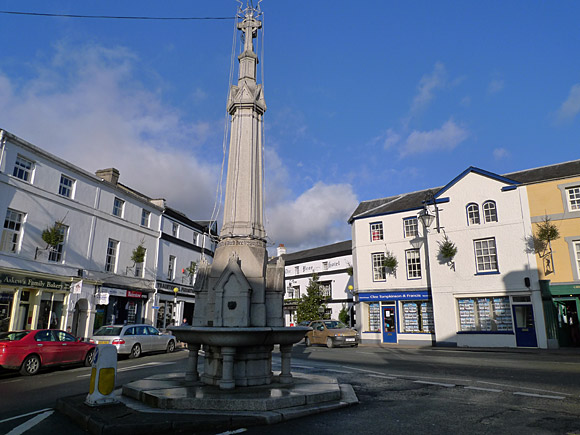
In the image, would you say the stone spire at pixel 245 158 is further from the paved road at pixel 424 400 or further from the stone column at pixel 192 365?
the paved road at pixel 424 400

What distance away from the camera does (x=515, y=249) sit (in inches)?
859

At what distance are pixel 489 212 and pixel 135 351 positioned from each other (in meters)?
20.9

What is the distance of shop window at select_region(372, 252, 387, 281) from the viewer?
89.8 ft

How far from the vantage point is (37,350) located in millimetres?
12523

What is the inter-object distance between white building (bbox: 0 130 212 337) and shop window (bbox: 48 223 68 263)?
0.05m

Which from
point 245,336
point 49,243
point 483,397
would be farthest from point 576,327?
point 49,243

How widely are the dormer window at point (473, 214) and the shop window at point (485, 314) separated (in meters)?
4.64

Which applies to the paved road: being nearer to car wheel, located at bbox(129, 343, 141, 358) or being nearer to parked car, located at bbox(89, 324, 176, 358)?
parked car, located at bbox(89, 324, 176, 358)

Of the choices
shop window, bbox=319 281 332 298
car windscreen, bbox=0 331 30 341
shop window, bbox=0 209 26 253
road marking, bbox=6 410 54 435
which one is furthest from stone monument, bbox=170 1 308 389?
shop window, bbox=319 281 332 298

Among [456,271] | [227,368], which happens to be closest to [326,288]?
[456,271]

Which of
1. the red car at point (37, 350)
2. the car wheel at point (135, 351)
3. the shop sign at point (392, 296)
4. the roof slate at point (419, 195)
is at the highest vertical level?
the roof slate at point (419, 195)

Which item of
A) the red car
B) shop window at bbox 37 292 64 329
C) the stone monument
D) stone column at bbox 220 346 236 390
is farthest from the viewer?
shop window at bbox 37 292 64 329

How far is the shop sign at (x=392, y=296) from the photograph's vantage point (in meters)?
25.2

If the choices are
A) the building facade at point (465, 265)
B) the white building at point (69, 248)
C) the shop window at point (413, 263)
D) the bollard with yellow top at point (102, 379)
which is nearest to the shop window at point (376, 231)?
the building facade at point (465, 265)
